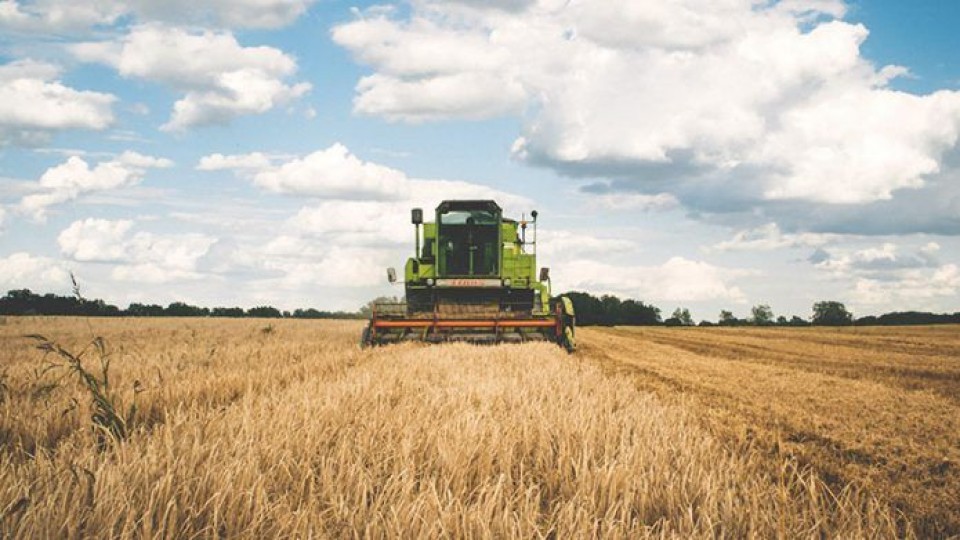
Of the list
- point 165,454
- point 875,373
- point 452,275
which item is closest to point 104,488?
point 165,454

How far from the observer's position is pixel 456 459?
3305 millimetres

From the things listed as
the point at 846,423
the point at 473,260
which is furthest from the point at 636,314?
the point at 846,423

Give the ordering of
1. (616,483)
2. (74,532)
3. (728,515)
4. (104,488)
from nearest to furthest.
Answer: (74,532) < (104,488) < (728,515) < (616,483)

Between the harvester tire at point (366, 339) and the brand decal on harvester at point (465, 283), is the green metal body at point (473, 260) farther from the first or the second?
the harvester tire at point (366, 339)

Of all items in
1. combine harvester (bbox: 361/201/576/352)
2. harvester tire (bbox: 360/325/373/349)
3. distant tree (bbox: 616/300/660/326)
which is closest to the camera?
harvester tire (bbox: 360/325/373/349)

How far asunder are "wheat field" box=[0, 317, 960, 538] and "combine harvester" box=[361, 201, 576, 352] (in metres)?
6.78

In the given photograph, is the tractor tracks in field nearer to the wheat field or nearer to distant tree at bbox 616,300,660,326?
the wheat field

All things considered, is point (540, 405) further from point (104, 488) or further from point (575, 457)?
point (104, 488)

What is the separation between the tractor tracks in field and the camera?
4.29 meters

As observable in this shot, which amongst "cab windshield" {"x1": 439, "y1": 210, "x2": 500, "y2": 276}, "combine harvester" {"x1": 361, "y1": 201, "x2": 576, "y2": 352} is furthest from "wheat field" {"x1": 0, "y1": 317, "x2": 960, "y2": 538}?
"cab windshield" {"x1": 439, "y1": 210, "x2": 500, "y2": 276}

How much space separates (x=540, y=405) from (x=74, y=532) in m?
3.56

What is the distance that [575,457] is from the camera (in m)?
3.64

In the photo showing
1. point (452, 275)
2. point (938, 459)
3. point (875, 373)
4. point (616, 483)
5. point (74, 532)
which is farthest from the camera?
point (452, 275)

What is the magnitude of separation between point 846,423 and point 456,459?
16.1 feet
